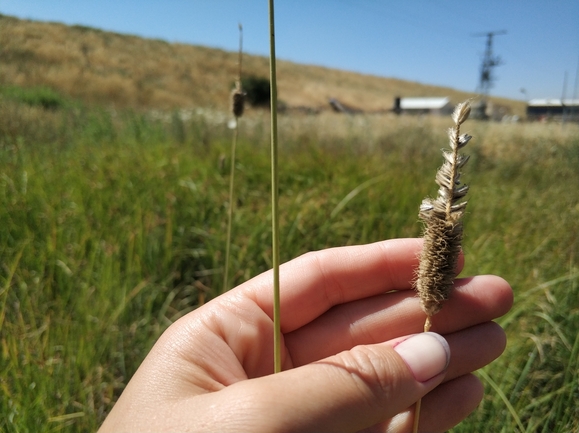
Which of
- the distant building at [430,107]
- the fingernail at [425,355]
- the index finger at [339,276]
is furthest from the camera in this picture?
the distant building at [430,107]

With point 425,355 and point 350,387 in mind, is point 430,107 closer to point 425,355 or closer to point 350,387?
point 425,355

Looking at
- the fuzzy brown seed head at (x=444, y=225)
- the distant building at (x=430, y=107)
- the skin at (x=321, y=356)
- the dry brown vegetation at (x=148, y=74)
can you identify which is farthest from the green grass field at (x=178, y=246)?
the distant building at (x=430, y=107)

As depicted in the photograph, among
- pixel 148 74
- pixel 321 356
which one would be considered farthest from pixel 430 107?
pixel 321 356

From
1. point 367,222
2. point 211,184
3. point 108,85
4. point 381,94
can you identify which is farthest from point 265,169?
point 381,94

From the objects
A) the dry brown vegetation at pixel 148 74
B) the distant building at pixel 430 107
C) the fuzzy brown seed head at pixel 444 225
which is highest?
the dry brown vegetation at pixel 148 74

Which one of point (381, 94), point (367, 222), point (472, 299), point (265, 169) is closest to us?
point (472, 299)

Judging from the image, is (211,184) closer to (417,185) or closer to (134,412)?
(417,185)

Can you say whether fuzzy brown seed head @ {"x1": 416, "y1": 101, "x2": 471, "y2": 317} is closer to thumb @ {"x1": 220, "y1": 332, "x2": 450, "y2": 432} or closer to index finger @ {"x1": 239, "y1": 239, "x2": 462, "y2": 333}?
thumb @ {"x1": 220, "y1": 332, "x2": 450, "y2": 432}

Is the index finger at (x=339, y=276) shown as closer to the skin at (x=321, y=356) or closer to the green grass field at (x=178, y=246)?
the skin at (x=321, y=356)
